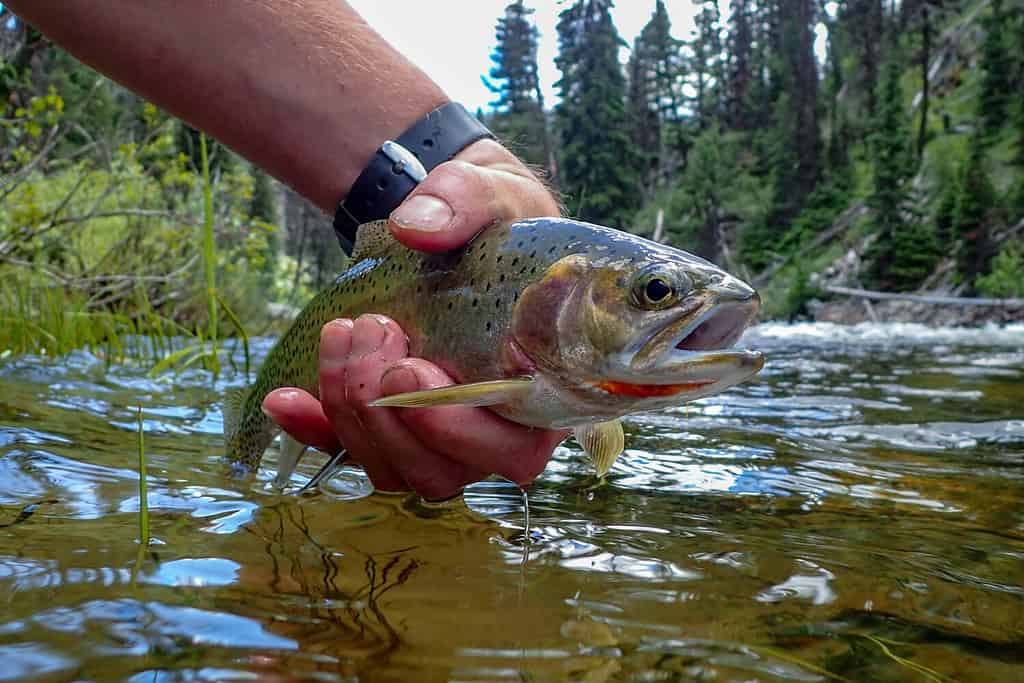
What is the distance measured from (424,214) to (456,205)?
0.09 metres

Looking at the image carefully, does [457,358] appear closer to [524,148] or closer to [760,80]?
[524,148]

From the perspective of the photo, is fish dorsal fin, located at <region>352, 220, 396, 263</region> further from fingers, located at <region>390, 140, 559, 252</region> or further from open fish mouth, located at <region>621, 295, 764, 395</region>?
open fish mouth, located at <region>621, 295, 764, 395</region>

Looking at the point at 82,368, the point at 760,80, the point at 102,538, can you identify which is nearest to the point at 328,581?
the point at 102,538

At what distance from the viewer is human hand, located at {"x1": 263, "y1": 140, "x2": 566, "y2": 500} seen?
6.09 ft

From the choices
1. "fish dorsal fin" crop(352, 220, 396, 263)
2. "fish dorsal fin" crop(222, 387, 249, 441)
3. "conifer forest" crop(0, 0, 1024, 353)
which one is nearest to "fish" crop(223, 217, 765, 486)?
"fish dorsal fin" crop(352, 220, 396, 263)

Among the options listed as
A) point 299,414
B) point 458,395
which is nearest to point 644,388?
point 458,395

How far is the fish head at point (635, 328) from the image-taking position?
5.27ft

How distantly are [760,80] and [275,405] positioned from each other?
5647 cm

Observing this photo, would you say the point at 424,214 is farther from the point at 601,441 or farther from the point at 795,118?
the point at 795,118

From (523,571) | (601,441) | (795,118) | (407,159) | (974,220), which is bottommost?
(523,571)

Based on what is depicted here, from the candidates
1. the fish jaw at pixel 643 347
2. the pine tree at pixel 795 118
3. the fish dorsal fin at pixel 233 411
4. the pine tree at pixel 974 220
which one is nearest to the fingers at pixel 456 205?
the fish jaw at pixel 643 347

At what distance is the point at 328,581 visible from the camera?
4.79 ft

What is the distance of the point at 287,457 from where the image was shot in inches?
95.9

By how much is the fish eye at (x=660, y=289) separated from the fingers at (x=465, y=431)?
47cm
